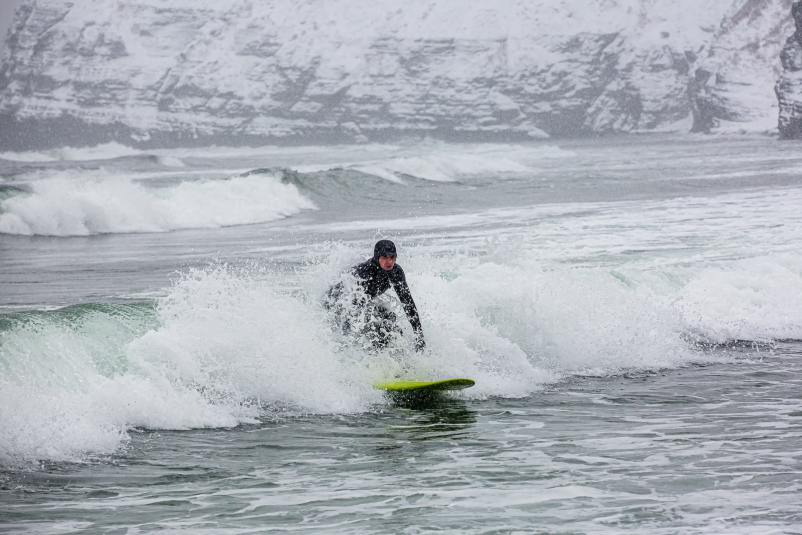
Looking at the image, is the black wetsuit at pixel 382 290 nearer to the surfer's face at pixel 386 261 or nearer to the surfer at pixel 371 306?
the surfer at pixel 371 306

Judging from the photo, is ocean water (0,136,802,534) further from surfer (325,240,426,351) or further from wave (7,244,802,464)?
surfer (325,240,426,351)

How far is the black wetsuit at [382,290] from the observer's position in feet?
32.5

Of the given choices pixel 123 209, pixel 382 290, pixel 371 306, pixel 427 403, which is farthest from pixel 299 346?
pixel 123 209

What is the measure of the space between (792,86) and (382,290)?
292ft

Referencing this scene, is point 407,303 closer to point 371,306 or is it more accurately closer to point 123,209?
point 371,306

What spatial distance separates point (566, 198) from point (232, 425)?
82.7 ft

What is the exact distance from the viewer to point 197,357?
991cm

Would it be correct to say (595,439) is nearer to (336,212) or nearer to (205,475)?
(205,475)

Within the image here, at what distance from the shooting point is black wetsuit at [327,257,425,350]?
991 cm

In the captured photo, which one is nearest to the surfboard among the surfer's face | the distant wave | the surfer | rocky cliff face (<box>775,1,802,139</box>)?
the surfer

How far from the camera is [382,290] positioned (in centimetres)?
1009

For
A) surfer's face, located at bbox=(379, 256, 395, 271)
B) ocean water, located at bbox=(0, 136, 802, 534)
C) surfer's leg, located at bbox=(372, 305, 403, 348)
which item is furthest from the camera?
surfer's leg, located at bbox=(372, 305, 403, 348)

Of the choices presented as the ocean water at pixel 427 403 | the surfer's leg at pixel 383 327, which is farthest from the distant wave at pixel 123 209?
the surfer's leg at pixel 383 327

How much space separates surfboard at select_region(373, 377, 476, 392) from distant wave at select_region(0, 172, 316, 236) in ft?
58.9
